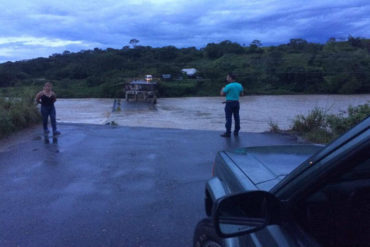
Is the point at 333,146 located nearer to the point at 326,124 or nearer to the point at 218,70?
the point at 326,124

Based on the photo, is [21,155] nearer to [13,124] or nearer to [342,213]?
[13,124]

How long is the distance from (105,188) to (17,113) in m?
6.73

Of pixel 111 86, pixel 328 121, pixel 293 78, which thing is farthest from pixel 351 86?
pixel 328 121

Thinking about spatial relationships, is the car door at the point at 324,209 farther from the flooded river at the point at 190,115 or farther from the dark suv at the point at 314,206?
the flooded river at the point at 190,115

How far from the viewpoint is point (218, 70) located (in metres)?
39.2

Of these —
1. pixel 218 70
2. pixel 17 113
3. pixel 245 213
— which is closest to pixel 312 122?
pixel 17 113

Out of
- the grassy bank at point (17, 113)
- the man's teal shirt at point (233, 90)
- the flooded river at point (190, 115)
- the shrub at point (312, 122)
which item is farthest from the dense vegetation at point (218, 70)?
the shrub at point (312, 122)

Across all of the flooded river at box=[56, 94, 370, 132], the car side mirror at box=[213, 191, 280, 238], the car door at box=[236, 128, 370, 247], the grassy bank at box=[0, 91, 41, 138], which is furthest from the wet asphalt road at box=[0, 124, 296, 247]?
the flooded river at box=[56, 94, 370, 132]

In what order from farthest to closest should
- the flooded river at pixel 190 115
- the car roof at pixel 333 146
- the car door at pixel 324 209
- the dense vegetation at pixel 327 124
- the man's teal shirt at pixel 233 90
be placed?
the flooded river at pixel 190 115
the man's teal shirt at pixel 233 90
the dense vegetation at pixel 327 124
the car door at pixel 324 209
the car roof at pixel 333 146

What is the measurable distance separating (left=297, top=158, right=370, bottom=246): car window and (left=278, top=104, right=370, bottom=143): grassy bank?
6227mm

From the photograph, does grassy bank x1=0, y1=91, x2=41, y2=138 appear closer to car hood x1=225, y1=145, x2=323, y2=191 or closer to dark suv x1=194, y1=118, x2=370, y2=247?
car hood x1=225, y1=145, x2=323, y2=191

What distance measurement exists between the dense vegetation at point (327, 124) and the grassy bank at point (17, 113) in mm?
7337

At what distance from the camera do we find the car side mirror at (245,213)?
1.60 metres

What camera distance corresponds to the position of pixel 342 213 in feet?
5.19
